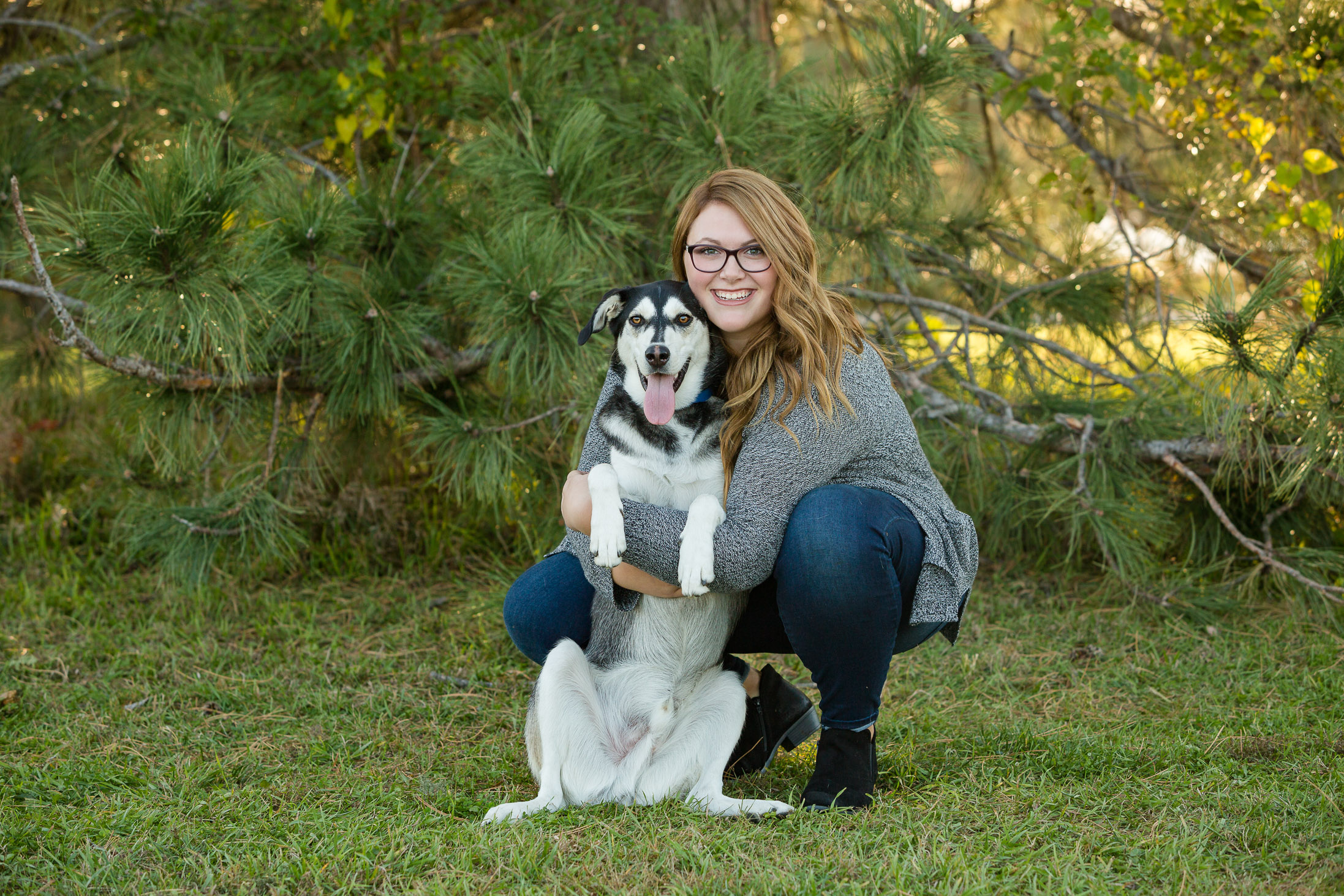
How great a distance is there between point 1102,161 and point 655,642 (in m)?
3.19

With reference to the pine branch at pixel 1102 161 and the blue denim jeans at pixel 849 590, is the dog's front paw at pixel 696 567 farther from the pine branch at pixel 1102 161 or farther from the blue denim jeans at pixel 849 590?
the pine branch at pixel 1102 161

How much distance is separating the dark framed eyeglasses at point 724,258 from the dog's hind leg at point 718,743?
91cm

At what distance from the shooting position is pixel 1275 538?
3.47 metres

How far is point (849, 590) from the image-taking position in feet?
6.82

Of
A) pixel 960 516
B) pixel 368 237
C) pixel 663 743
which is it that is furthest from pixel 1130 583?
pixel 368 237

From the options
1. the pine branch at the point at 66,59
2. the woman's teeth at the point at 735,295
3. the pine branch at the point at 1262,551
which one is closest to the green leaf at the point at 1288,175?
the pine branch at the point at 1262,551

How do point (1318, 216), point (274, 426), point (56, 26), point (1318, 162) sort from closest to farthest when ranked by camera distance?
1. point (1318, 216)
2. point (1318, 162)
3. point (274, 426)
4. point (56, 26)

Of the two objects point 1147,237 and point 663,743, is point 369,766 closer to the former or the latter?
point 663,743

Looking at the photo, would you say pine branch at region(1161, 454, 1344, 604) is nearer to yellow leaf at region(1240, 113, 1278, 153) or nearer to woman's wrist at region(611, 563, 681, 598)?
yellow leaf at region(1240, 113, 1278, 153)

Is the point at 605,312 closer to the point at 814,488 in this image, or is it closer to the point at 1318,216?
the point at 814,488

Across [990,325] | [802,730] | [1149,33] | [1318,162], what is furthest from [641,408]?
[1149,33]

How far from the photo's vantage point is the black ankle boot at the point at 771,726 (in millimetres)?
2443

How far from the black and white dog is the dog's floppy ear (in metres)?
0.07

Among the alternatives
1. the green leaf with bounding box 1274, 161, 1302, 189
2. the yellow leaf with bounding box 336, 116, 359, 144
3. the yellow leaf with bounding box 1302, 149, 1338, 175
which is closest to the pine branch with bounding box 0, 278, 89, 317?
the yellow leaf with bounding box 336, 116, 359, 144
